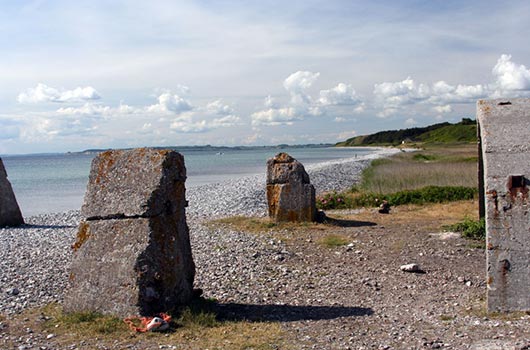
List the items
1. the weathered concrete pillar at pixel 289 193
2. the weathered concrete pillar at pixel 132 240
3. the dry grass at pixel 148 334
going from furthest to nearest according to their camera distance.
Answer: the weathered concrete pillar at pixel 289 193, the weathered concrete pillar at pixel 132 240, the dry grass at pixel 148 334

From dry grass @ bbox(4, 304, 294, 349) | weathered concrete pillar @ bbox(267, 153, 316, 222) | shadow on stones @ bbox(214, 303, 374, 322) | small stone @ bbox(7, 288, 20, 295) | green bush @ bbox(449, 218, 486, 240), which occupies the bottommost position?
shadow on stones @ bbox(214, 303, 374, 322)

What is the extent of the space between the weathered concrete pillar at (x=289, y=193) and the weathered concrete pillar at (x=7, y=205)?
8.03 metres

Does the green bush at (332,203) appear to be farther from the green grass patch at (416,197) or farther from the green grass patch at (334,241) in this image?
the green grass patch at (334,241)

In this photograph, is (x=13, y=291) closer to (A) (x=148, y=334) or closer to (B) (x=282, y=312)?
(A) (x=148, y=334)

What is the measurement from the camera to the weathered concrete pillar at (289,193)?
49.7 ft

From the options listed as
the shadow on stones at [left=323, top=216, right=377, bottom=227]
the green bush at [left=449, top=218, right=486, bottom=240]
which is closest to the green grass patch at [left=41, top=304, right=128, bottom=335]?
the green bush at [left=449, top=218, right=486, bottom=240]

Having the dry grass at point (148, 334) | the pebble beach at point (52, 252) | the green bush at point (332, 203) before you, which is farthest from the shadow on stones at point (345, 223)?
the dry grass at point (148, 334)

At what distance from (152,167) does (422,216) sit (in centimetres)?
1056

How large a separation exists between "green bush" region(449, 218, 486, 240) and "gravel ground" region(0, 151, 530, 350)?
0.32 metres

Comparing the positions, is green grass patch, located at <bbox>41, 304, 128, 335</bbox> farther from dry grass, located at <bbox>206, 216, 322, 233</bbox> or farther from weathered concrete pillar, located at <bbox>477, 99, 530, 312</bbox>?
dry grass, located at <bbox>206, 216, 322, 233</bbox>

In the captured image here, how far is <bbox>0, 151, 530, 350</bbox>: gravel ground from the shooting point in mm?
6723

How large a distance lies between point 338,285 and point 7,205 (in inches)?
494

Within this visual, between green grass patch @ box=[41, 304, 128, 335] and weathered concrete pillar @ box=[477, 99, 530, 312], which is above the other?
weathered concrete pillar @ box=[477, 99, 530, 312]

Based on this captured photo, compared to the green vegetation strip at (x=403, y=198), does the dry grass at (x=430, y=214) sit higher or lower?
lower
